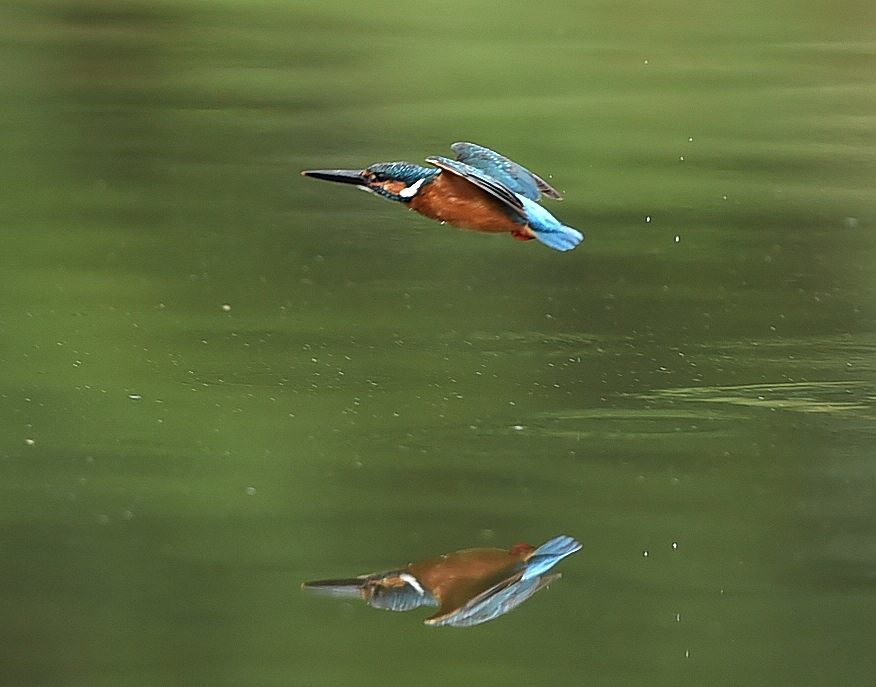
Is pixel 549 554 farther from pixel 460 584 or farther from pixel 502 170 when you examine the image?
pixel 502 170

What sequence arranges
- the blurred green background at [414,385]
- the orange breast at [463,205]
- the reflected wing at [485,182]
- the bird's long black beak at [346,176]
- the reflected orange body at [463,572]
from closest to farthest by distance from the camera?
the blurred green background at [414,385]
the reflected orange body at [463,572]
the reflected wing at [485,182]
the orange breast at [463,205]
the bird's long black beak at [346,176]

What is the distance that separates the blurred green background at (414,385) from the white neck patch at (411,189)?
1.46 feet

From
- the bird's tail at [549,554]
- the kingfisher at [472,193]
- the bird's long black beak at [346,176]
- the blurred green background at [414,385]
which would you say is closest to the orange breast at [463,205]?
the kingfisher at [472,193]

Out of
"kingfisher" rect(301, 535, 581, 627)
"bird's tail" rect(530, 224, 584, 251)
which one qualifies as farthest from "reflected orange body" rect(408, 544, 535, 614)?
"bird's tail" rect(530, 224, 584, 251)

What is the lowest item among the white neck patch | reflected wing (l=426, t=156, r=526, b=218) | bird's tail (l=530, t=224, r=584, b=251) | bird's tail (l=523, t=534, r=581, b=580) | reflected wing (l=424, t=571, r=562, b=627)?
reflected wing (l=424, t=571, r=562, b=627)

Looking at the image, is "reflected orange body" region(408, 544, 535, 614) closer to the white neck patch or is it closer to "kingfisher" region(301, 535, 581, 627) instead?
"kingfisher" region(301, 535, 581, 627)

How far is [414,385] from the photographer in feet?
12.3

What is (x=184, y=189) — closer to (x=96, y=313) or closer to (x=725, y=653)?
(x=96, y=313)

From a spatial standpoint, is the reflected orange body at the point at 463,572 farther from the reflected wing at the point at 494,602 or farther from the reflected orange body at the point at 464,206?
the reflected orange body at the point at 464,206

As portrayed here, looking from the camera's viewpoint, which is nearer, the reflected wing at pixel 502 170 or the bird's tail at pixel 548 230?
the bird's tail at pixel 548 230

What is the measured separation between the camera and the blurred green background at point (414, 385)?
106 inches

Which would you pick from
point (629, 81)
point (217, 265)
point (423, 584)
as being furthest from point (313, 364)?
point (629, 81)

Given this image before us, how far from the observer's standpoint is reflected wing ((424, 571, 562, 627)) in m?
2.73

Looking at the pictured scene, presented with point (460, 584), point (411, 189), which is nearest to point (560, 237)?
point (411, 189)
